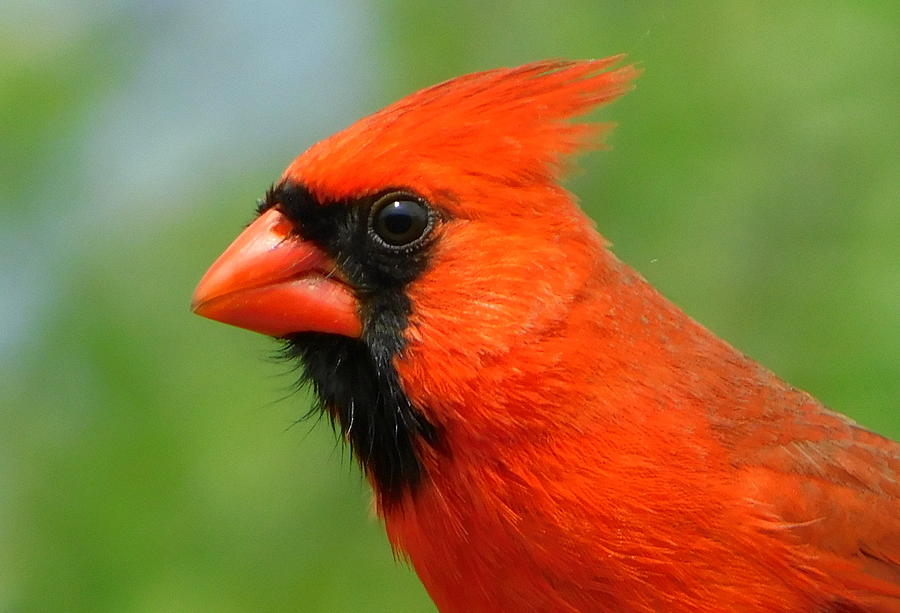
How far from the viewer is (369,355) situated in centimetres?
212

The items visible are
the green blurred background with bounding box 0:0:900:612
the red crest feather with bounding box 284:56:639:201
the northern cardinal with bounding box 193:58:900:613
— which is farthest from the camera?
the green blurred background with bounding box 0:0:900:612

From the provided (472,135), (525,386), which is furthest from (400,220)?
(525,386)

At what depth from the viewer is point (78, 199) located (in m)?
3.37

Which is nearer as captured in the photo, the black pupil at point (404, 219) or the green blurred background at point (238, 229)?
the black pupil at point (404, 219)

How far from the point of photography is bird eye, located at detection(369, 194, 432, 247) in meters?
2.08

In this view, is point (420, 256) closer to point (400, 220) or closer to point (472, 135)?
point (400, 220)

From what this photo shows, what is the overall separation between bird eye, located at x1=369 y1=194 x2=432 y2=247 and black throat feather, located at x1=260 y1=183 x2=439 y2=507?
0.02m

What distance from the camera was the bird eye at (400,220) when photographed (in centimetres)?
208

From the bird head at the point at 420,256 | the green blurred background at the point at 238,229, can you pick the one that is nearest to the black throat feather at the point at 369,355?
the bird head at the point at 420,256

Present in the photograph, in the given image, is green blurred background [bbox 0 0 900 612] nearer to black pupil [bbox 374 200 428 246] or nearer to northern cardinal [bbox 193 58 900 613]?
northern cardinal [bbox 193 58 900 613]

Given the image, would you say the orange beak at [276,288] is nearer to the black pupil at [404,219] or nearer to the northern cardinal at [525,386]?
the northern cardinal at [525,386]

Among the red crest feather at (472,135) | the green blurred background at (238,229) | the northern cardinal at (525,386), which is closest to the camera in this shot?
the northern cardinal at (525,386)

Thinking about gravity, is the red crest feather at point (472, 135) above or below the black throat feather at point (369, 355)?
above

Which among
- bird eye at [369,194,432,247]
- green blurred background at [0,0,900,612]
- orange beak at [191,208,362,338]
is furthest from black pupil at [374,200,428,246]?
green blurred background at [0,0,900,612]
